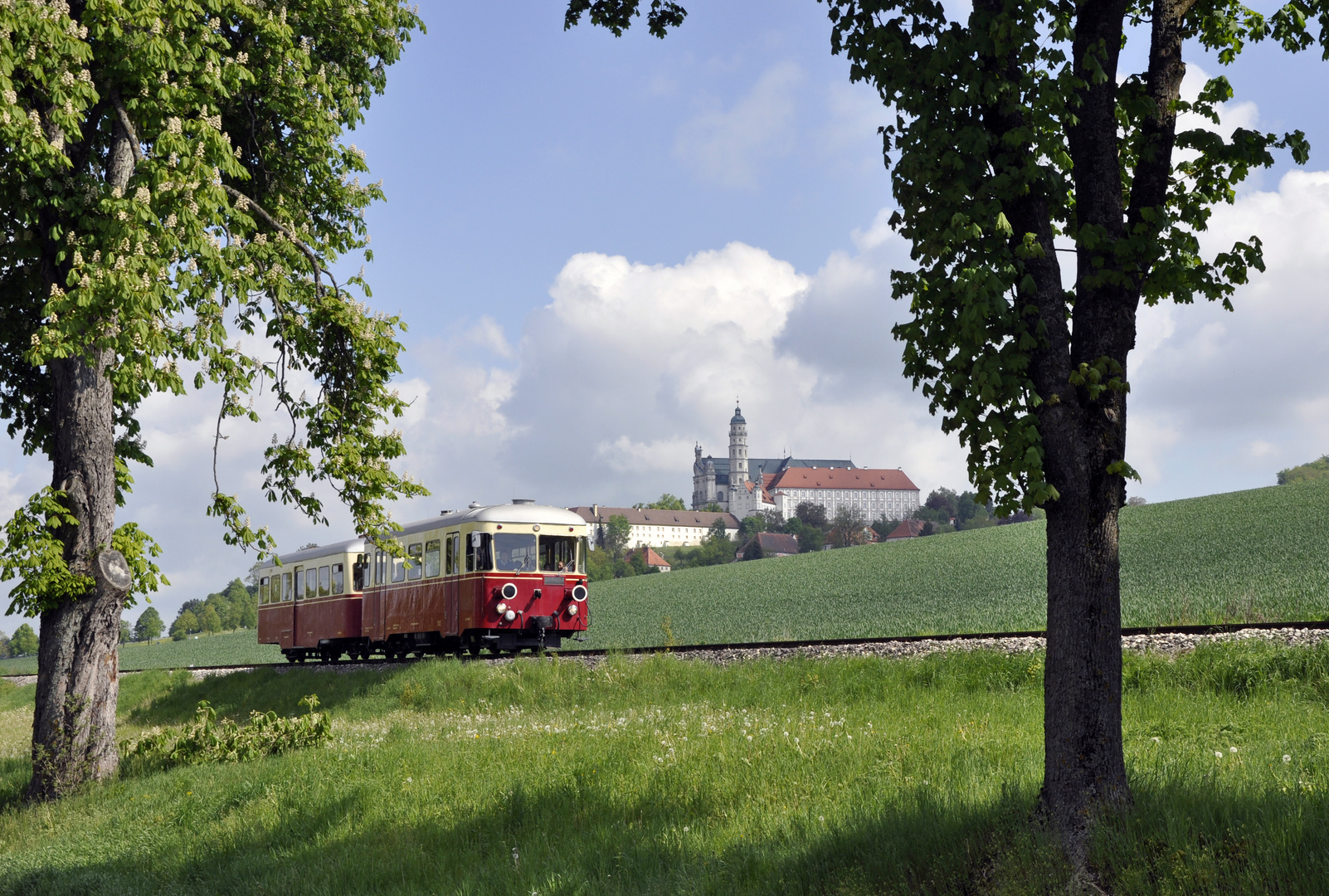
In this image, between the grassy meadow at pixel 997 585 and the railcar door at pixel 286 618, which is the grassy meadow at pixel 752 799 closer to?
the grassy meadow at pixel 997 585

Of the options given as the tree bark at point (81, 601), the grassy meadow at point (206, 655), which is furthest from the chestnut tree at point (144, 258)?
the grassy meadow at point (206, 655)

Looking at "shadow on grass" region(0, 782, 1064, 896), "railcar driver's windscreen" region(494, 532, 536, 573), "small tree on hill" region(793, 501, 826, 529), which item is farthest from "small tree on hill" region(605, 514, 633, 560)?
"shadow on grass" region(0, 782, 1064, 896)

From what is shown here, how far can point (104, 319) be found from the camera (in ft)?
34.2

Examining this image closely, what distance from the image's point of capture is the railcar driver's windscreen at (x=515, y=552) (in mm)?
21078

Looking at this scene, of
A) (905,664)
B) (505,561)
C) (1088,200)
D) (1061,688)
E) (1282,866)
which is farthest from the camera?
(505,561)

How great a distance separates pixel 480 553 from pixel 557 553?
1851 millimetres

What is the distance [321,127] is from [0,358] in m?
5.92

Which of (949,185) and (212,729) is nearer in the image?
(949,185)

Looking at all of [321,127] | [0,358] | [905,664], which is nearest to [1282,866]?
[905,664]

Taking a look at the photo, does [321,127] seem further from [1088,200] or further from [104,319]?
[1088,200]

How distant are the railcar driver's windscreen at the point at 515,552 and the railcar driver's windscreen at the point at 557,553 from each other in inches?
10.3

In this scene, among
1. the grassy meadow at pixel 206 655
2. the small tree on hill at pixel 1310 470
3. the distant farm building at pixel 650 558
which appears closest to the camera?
the grassy meadow at pixel 206 655

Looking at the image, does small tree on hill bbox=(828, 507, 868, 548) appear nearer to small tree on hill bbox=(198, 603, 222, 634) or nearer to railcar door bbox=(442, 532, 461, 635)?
small tree on hill bbox=(198, 603, 222, 634)

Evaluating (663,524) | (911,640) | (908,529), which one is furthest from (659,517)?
(911,640)
